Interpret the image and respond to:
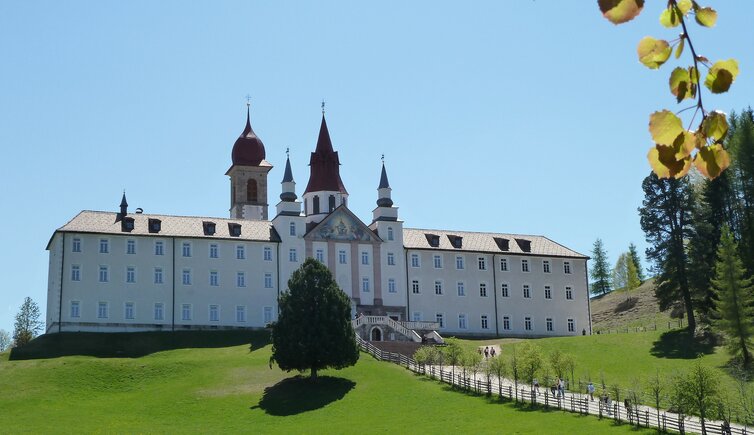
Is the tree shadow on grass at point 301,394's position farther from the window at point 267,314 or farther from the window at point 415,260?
the window at point 415,260

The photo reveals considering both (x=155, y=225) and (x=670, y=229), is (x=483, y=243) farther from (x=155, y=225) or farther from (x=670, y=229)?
(x=155, y=225)

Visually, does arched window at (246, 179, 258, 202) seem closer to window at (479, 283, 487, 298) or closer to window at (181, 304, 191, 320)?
window at (181, 304, 191, 320)

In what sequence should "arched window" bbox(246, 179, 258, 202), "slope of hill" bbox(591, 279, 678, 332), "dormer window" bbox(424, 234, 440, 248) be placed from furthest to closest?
"arched window" bbox(246, 179, 258, 202) < "slope of hill" bbox(591, 279, 678, 332) < "dormer window" bbox(424, 234, 440, 248)

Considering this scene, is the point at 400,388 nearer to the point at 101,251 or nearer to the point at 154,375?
the point at 154,375

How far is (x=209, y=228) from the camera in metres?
84.4

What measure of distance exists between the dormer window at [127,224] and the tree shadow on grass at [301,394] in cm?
2523

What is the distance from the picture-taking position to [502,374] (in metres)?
60.8

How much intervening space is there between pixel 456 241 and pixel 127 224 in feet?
95.6

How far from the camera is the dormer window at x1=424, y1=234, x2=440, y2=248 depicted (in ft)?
296

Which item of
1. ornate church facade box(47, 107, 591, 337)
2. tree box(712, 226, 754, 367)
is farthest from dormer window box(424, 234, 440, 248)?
tree box(712, 226, 754, 367)

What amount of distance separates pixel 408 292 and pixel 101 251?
84.5ft

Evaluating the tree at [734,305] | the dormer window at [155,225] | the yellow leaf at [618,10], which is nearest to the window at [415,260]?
the dormer window at [155,225]

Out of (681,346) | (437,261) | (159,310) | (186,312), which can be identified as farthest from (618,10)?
(437,261)

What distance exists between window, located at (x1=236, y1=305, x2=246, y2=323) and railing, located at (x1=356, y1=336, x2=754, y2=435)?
14.2 meters
